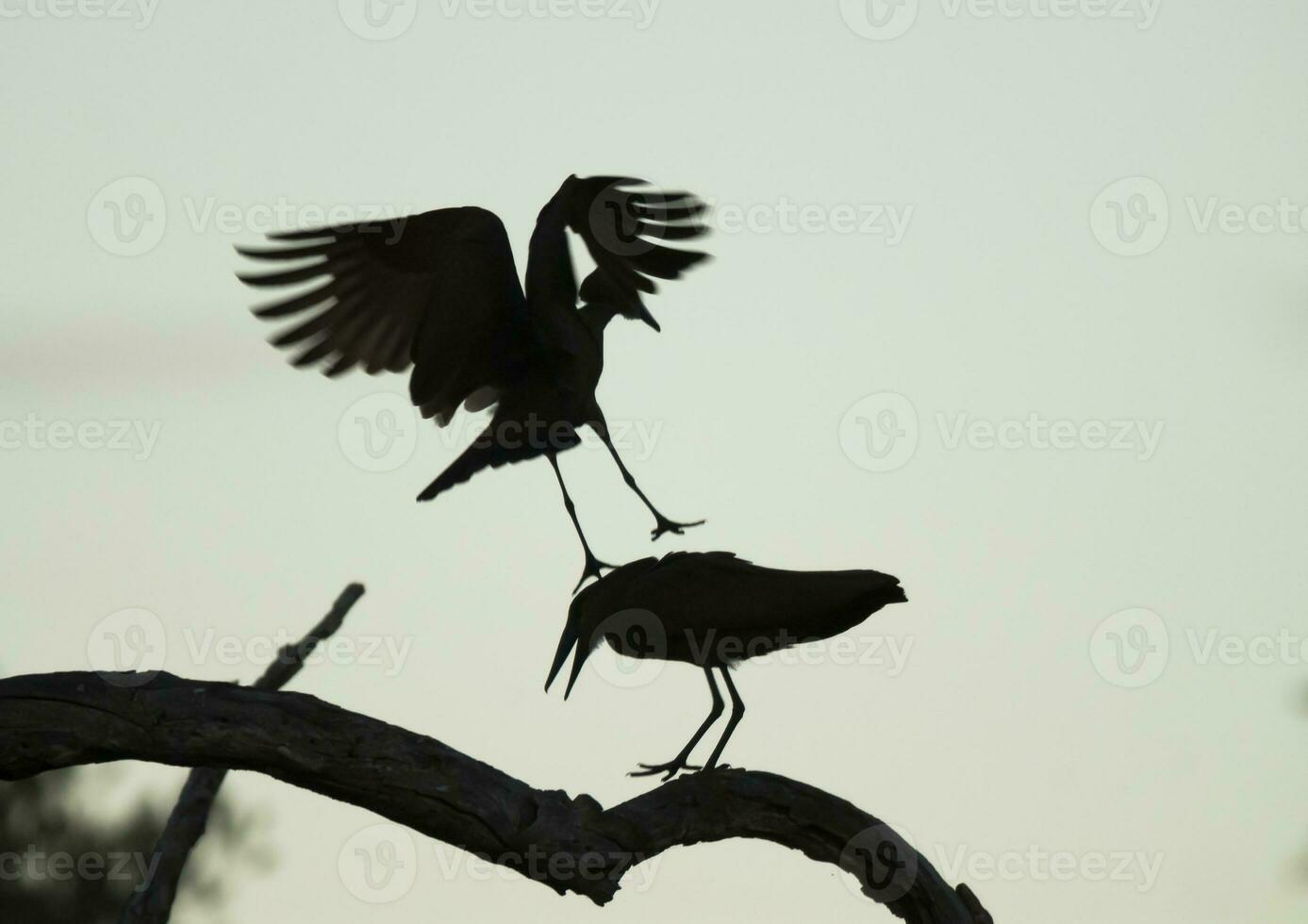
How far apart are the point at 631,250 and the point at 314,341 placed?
1.75 meters

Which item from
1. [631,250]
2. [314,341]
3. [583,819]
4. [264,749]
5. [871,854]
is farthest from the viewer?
[314,341]

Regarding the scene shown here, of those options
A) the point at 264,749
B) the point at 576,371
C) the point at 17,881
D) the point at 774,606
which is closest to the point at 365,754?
the point at 264,749

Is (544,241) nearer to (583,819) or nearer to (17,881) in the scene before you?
(583,819)

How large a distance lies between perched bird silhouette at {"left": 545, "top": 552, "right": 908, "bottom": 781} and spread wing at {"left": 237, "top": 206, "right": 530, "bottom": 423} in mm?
1452

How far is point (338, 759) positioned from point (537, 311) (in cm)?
261

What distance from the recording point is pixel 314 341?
275 inches

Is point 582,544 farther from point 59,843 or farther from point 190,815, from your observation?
point 59,843

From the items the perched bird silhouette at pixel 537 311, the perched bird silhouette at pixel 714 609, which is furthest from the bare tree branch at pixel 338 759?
the perched bird silhouette at pixel 537 311

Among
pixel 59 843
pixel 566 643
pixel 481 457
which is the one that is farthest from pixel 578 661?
pixel 59 843

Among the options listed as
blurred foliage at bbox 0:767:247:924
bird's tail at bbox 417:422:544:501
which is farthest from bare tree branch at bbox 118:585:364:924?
blurred foliage at bbox 0:767:247:924

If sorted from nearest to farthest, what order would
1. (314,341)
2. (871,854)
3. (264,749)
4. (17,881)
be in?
(264,749) < (871,854) < (314,341) < (17,881)

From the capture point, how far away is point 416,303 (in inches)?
270

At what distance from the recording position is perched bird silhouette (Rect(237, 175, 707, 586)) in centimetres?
611

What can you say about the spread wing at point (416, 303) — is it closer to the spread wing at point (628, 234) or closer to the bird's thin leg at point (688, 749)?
the spread wing at point (628, 234)
